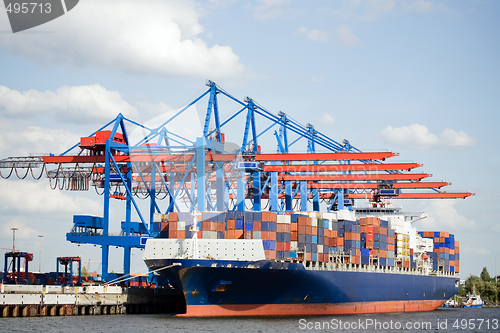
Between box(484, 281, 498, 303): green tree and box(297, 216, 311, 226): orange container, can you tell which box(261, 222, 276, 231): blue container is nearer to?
box(297, 216, 311, 226): orange container

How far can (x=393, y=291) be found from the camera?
2271 inches

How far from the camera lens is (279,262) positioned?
1700 inches

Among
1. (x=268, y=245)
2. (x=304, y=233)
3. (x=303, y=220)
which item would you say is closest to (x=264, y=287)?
(x=268, y=245)

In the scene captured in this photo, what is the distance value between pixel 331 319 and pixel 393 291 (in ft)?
45.7

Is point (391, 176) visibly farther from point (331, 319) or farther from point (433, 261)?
point (331, 319)

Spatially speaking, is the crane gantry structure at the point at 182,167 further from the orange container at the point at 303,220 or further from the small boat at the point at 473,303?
the small boat at the point at 473,303

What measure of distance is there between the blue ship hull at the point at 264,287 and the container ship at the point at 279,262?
7 cm

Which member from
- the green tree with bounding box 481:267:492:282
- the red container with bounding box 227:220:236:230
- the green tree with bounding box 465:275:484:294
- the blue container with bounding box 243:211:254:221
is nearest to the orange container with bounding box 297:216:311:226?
the blue container with bounding box 243:211:254:221

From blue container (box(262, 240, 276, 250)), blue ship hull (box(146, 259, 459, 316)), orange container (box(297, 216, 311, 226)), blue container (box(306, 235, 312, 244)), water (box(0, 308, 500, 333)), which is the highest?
orange container (box(297, 216, 311, 226))

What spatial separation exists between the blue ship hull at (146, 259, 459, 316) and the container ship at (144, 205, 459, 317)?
0.23ft

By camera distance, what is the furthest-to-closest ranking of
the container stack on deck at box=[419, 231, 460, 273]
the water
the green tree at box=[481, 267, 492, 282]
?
the green tree at box=[481, 267, 492, 282], the container stack on deck at box=[419, 231, 460, 273], the water

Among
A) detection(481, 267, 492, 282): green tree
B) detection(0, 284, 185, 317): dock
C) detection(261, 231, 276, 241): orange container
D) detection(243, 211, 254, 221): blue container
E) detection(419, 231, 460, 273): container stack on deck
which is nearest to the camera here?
detection(0, 284, 185, 317): dock

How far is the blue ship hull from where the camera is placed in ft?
137

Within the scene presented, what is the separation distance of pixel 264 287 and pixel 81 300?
14.9 m
